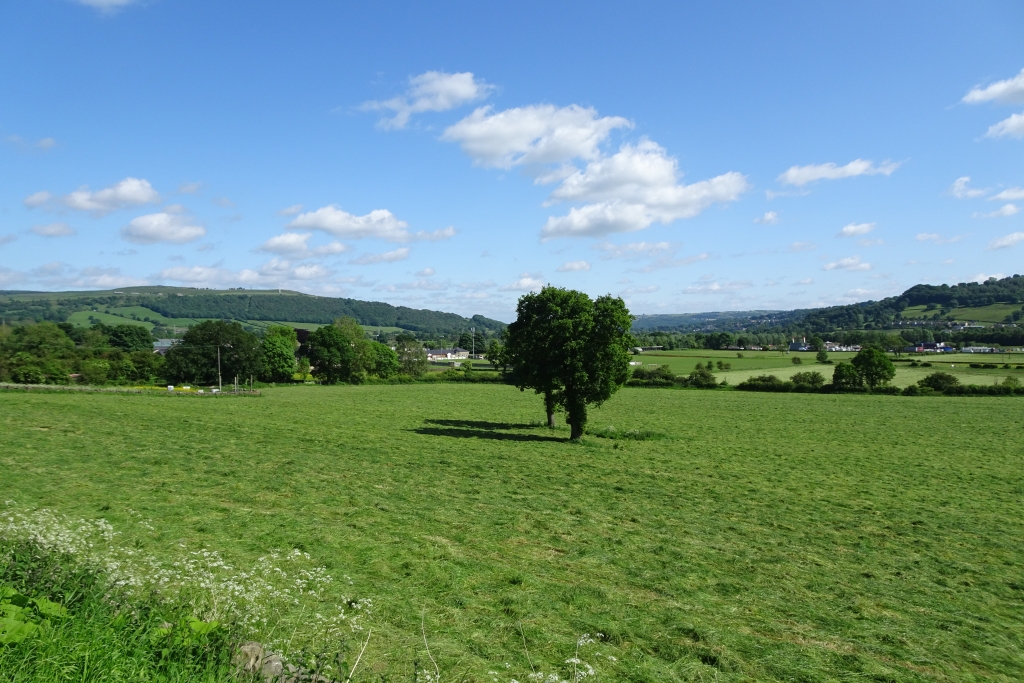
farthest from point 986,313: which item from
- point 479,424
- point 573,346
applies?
point 573,346

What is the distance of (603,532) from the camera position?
13.3m

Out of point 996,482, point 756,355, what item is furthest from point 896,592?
point 756,355

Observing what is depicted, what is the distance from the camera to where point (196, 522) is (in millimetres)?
11414

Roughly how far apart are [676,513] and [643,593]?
659 centimetres

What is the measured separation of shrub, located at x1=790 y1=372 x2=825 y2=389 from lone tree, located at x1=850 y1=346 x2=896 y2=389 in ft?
14.4

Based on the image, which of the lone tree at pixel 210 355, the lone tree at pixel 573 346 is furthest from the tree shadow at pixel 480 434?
the lone tree at pixel 210 355

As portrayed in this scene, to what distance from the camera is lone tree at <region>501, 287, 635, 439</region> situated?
28531 mm

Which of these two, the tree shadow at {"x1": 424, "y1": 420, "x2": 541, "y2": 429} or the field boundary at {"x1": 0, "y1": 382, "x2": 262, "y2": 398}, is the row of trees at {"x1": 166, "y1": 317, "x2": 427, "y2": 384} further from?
the tree shadow at {"x1": 424, "y1": 420, "x2": 541, "y2": 429}

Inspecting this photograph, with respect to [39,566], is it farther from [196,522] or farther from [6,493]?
[6,493]

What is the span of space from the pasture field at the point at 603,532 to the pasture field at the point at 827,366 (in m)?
57.9

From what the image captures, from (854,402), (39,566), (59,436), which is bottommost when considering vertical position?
(854,402)

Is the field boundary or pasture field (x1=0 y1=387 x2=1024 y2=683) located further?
the field boundary

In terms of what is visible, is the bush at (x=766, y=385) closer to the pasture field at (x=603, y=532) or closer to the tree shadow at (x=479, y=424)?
the pasture field at (x=603, y=532)

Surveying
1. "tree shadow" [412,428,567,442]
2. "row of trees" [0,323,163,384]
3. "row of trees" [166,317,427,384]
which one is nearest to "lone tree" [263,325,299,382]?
"row of trees" [166,317,427,384]
